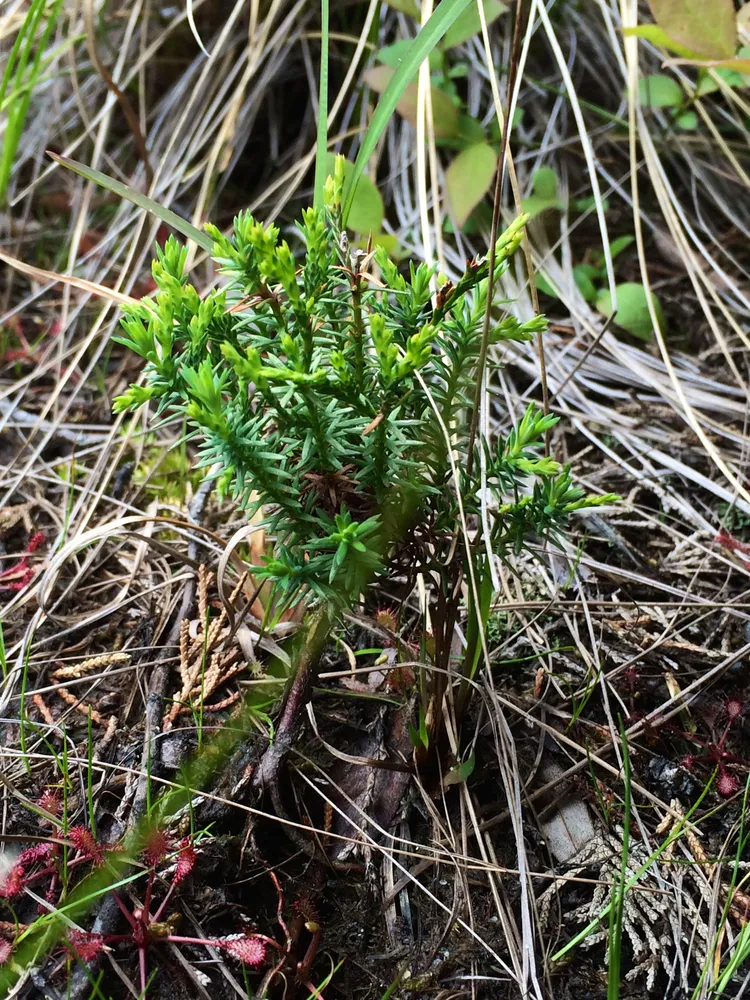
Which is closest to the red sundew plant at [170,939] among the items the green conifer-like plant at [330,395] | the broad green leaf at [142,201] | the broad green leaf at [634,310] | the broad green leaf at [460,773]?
the broad green leaf at [460,773]

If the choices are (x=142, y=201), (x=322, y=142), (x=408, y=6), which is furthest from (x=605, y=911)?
(x=408, y=6)

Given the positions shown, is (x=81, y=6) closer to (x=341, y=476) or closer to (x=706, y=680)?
(x=341, y=476)

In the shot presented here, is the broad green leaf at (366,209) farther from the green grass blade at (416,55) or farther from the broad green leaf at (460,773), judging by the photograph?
the broad green leaf at (460,773)

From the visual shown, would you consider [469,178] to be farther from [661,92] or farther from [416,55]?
[416,55]

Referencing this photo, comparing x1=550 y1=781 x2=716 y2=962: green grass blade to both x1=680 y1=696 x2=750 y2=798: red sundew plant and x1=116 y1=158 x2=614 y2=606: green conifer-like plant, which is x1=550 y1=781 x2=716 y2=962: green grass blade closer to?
x1=680 y1=696 x2=750 y2=798: red sundew plant

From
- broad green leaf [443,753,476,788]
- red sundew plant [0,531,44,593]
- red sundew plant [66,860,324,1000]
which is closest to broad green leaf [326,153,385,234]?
red sundew plant [0,531,44,593]

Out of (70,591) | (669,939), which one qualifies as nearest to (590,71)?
(70,591)
